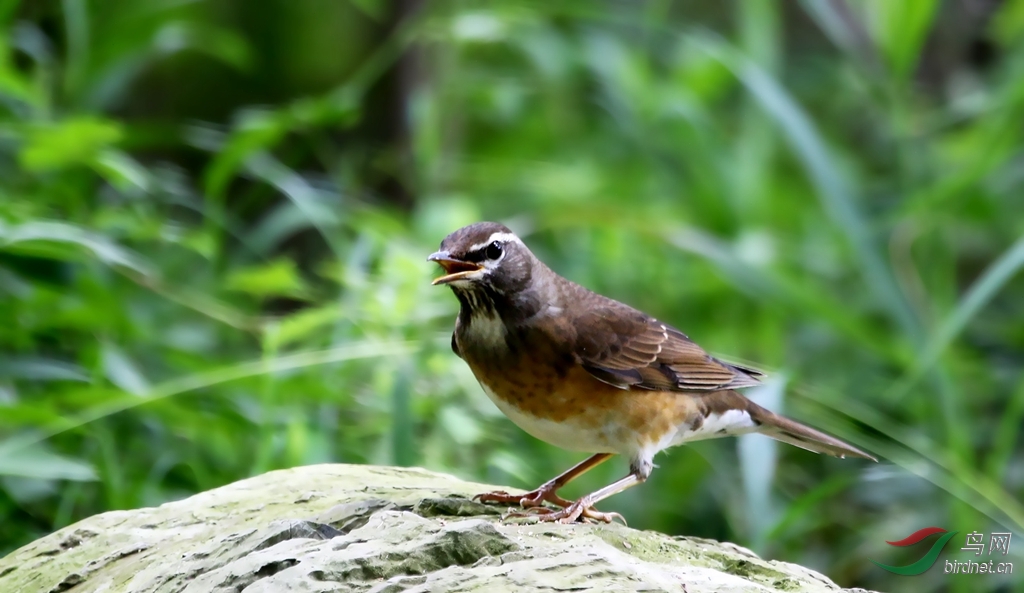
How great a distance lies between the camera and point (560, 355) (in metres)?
4.13

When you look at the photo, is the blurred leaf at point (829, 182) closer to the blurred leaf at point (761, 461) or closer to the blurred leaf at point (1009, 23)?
the blurred leaf at point (761, 461)

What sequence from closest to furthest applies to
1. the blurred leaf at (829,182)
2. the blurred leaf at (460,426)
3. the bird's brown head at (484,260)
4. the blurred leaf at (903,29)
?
1. the bird's brown head at (484,260)
2. the blurred leaf at (460,426)
3. the blurred leaf at (829,182)
4. the blurred leaf at (903,29)

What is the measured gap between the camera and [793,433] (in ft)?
15.7

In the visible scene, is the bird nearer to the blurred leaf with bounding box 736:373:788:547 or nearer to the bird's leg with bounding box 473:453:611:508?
the bird's leg with bounding box 473:453:611:508

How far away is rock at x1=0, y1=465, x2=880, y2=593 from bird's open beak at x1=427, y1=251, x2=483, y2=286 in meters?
0.76

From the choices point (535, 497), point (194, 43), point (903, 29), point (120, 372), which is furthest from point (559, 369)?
point (194, 43)

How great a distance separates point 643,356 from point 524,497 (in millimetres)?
880

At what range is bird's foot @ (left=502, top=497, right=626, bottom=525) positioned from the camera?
378cm

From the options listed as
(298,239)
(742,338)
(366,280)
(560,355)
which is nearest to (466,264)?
(560,355)

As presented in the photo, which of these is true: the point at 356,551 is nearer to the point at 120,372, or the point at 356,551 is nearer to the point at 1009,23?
the point at 120,372

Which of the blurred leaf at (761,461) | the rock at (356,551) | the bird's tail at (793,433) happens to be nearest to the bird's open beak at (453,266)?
the rock at (356,551)

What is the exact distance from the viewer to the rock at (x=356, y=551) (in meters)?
2.93

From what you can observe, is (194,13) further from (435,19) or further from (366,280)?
(366,280)

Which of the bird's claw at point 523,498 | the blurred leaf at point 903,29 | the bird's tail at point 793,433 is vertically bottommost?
the bird's claw at point 523,498
